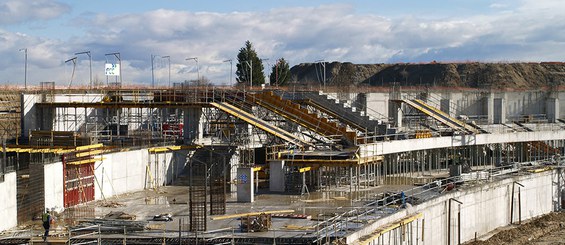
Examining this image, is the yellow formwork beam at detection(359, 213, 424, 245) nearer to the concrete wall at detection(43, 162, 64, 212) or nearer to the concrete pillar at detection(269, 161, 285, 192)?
the concrete pillar at detection(269, 161, 285, 192)

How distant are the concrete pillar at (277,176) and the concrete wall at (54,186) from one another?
9.77 meters

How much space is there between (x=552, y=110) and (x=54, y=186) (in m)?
46.5

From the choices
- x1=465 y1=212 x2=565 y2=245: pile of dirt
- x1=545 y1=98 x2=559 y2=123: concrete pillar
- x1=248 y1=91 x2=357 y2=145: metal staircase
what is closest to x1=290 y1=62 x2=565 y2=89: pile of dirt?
x1=545 y1=98 x2=559 y2=123: concrete pillar

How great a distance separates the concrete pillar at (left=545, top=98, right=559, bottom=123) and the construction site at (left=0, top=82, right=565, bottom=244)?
1.60 m

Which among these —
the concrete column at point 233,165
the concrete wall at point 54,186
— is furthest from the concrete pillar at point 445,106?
the concrete wall at point 54,186

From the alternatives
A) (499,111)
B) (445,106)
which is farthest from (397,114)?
(499,111)

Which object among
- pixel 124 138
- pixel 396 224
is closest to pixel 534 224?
pixel 396 224

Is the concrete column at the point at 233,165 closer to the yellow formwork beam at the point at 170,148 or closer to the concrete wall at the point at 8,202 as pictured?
the yellow formwork beam at the point at 170,148

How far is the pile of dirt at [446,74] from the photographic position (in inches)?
4732

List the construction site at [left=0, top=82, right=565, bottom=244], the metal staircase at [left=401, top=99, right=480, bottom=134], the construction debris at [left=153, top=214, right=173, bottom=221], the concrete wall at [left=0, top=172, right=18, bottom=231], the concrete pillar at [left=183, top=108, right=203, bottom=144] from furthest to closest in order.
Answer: the metal staircase at [left=401, top=99, right=480, bottom=134], the concrete pillar at [left=183, top=108, right=203, bottom=144], the construction debris at [left=153, top=214, right=173, bottom=221], the concrete wall at [left=0, top=172, right=18, bottom=231], the construction site at [left=0, top=82, right=565, bottom=244]

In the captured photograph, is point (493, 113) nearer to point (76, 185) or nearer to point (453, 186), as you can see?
point (453, 186)

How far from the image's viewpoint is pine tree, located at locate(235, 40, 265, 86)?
88750 millimetres

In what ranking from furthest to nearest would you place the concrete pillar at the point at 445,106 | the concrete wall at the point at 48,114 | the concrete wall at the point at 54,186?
the concrete pillar at the point at 445,106
the concrete wall at the point at 48,114
the concrete wall at the point at 54,186

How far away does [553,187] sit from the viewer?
47.8m
